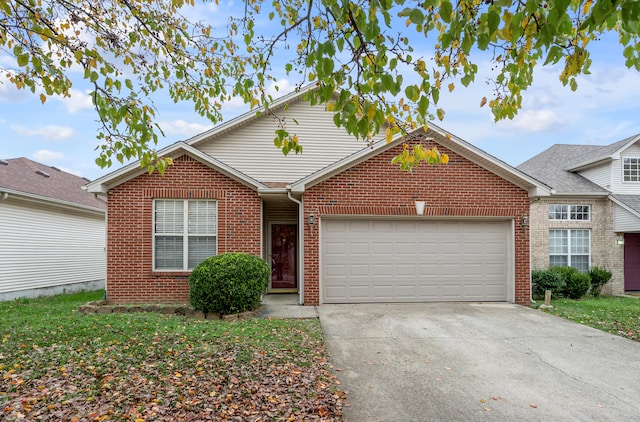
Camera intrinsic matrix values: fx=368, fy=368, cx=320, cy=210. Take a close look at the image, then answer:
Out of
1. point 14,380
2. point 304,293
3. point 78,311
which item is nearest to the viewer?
point 14,380

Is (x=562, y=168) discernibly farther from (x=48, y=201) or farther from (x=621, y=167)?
(x=48, y=201)

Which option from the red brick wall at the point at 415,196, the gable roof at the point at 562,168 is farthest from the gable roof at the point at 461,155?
the gable roof at the point at 562,168

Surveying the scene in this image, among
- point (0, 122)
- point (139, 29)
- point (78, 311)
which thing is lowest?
point (78, 311)

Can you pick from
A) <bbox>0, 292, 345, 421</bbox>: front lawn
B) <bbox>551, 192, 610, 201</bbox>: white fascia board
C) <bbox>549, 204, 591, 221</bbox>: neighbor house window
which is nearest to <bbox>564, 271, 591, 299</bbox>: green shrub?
<bbox>549, 204, 591, 221</bbox>: neighbor house window

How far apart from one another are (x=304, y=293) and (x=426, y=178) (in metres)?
4.32

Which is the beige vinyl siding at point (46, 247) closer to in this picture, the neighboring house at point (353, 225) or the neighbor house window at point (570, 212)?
the neighboring house at point (353, 225)

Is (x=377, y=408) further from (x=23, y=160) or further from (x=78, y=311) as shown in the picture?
(x=23, y=160)

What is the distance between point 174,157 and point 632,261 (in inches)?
685

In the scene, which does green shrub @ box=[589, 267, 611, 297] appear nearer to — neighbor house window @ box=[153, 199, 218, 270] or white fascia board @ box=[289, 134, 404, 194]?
white fascia board @ box=[289, 134, 404, 194]

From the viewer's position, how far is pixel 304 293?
924 centimetres

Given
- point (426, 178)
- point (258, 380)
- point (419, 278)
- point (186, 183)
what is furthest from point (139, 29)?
point (419, 278)

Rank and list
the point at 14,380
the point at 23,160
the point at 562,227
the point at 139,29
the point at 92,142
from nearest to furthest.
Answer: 1. the point at 14,380
2. the point at 92,142
3. the point at 139,29
4. the point at 562,227
5. the point at 23,160

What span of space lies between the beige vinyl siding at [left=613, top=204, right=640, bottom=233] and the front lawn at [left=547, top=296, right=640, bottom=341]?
4.61m

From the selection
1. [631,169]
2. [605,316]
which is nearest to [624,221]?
[631,169]
